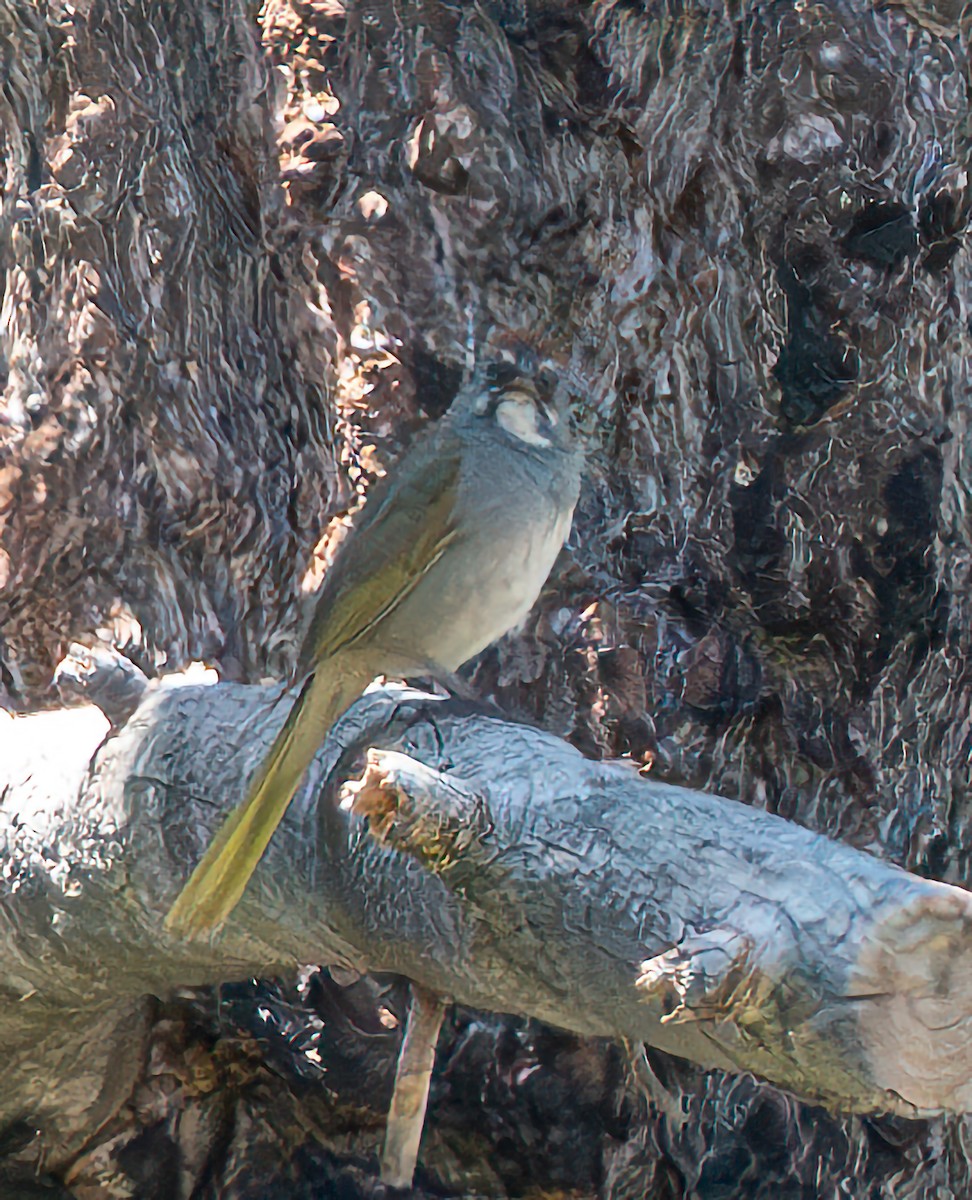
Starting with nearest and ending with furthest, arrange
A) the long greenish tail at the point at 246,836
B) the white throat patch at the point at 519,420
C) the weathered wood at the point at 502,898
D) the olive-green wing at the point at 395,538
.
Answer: the weathered wood at the point at 502,898 < the long greenish tail at the point at 246,836 < the olive-green wing at the point at 395,538 < the white throat patch at the point at 519,420

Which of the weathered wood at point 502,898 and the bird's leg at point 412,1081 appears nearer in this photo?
the weathered wood at point 502,898

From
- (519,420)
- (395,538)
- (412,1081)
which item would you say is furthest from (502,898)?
(519,420)

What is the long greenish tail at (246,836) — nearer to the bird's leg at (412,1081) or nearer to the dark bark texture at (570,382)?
the bird's leg at (412,1081)

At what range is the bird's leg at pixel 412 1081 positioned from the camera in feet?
3.99

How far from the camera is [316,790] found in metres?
1.25

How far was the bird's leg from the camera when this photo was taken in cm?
122

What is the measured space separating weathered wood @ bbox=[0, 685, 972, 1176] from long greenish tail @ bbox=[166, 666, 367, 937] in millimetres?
28

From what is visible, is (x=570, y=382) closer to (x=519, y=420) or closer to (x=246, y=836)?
(x=519, y=420)

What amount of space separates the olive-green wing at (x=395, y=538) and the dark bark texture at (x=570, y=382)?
0.17 m

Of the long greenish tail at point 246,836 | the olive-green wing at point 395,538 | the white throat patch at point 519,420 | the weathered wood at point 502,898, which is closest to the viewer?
the weathered wood at point 502,898

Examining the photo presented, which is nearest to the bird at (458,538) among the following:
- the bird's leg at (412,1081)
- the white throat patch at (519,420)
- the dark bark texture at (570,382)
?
the white throat patch at (519,420)

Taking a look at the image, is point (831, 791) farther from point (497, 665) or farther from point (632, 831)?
point (632, 831)

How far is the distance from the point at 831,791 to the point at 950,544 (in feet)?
1.20

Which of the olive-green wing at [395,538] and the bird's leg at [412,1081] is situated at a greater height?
the olive-green wing at [395,538]
